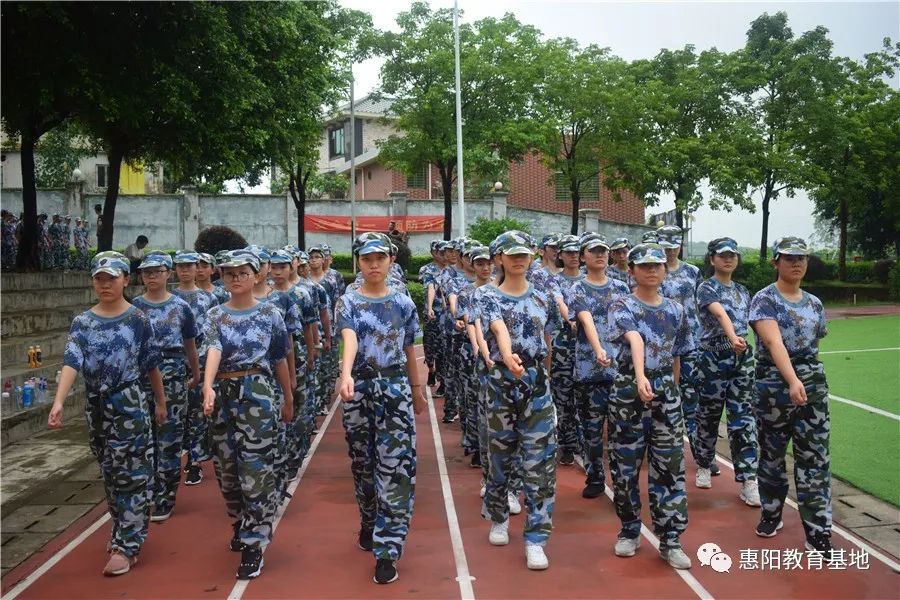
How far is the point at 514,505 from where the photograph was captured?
757 cm

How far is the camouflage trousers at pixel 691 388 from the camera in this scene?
8.33m

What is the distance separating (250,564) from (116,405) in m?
1.49

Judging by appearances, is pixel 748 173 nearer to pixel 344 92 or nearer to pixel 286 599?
pixel 344 92

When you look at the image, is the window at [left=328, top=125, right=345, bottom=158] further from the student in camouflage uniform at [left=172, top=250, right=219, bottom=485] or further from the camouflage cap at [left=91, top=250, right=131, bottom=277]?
the camouflage cap at [left=91, top=250, right=131, bottom=277]

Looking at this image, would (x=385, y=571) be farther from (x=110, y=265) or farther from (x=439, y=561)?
(x=110, y=265)

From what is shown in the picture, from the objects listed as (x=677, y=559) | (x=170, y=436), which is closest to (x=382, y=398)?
(x=677, y=559)

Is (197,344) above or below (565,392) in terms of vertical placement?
above

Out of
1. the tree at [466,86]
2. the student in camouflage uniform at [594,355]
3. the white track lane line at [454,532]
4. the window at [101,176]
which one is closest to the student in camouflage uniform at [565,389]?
the student in camouflage uniform at [594,355]

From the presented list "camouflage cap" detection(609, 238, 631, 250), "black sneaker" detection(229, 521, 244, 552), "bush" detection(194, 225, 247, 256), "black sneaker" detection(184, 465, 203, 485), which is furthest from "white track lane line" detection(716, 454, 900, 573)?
"bush" detection(194, 225, 247, 256)

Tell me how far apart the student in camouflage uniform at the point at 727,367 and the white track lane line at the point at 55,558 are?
539cm

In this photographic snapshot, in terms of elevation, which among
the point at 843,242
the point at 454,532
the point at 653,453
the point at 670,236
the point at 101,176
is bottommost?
the point at 454,532

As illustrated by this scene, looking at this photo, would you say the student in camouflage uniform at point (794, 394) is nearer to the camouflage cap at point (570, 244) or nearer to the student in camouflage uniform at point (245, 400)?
the camouflage cap at point (570, 244)

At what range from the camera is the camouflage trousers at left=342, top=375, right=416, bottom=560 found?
238 inches

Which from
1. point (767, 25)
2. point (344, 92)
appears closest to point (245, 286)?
point (344, 92)
